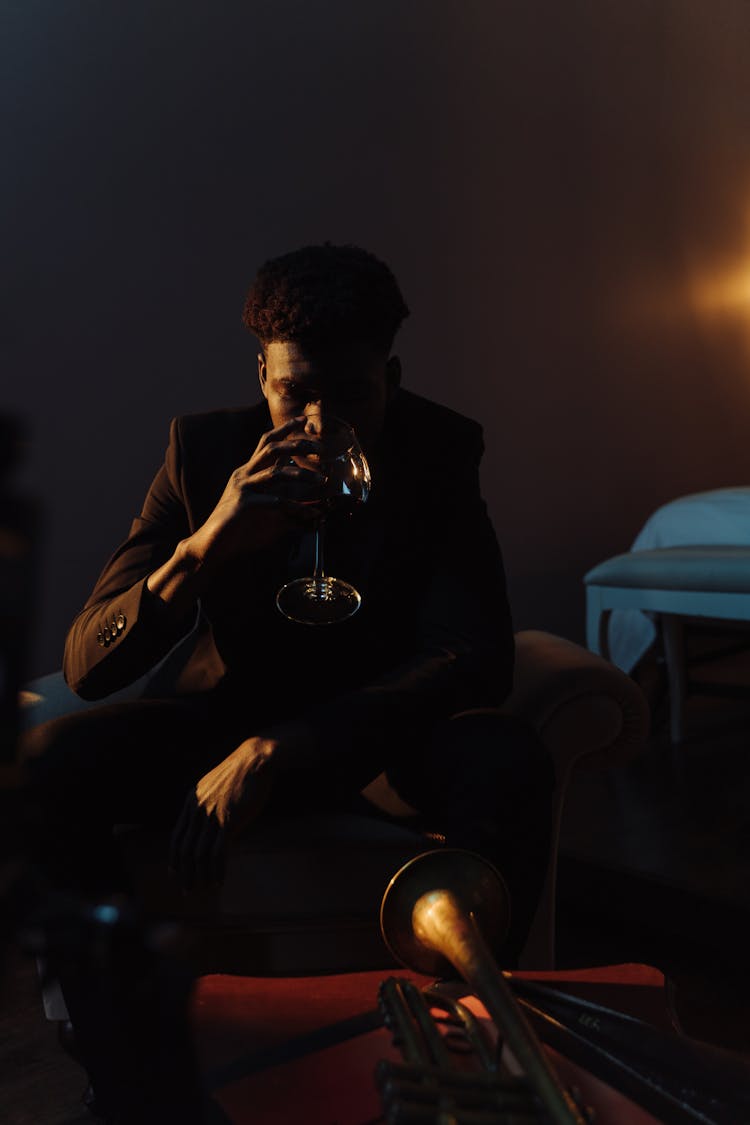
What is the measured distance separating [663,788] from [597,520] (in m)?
1.69

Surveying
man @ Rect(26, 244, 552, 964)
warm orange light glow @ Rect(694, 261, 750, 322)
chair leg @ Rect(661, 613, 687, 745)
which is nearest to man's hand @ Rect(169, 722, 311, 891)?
man @ Rect(26, 244, 552, 964)

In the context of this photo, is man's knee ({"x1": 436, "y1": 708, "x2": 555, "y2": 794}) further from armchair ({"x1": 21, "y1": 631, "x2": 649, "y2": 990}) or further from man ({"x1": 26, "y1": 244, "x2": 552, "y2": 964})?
armchair ({"x1": 21, "y1": 631, "x2": 649, "y2": 990})

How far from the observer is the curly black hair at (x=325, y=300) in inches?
53.1

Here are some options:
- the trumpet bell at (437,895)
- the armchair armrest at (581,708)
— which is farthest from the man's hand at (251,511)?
the trumpet bell at (437,895)

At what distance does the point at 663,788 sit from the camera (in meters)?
2.62

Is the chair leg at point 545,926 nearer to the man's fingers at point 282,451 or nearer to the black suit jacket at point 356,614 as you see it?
the black suit jacket at point 356,614

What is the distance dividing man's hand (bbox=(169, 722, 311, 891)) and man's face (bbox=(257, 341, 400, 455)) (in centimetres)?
44

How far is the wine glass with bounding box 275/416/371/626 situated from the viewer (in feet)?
4.08

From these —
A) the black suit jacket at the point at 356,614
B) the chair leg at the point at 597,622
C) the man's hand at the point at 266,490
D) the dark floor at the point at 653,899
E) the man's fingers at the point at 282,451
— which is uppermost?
the man's fingers at the point at 282,451

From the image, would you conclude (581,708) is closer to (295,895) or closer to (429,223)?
(295,895)

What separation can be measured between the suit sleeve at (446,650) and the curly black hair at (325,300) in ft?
0.92

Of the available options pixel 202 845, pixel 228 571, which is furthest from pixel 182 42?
pixel 202 845

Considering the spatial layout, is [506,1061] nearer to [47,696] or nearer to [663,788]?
[47,696]

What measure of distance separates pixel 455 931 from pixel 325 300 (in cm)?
86
